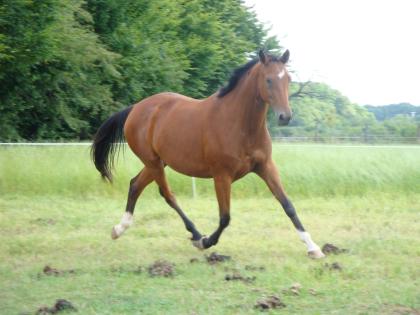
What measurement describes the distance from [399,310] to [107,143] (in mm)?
5445

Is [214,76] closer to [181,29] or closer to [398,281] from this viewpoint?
[181,29]

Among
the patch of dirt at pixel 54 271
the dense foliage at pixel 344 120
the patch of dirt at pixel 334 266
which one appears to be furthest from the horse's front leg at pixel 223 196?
→ the dense foliage at pixel 344 120

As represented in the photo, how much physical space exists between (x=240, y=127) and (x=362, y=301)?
2.52 m

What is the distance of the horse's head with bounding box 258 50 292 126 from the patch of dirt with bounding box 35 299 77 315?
267 centimetres

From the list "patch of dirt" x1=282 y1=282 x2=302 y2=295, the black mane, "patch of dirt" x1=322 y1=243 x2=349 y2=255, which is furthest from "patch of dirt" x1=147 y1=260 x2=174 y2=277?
the black mane

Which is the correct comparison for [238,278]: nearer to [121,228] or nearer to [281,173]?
[121,228]

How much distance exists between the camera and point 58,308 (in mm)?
4594

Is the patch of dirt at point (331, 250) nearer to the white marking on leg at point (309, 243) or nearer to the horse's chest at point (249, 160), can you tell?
the white marking on leg at point (309, 243)

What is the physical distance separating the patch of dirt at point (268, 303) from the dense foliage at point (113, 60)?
8.20 m

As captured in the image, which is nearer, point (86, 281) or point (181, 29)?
point (86, 281)

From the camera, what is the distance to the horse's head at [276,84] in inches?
239

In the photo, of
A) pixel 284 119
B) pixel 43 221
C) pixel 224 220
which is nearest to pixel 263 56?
pixel 284 119

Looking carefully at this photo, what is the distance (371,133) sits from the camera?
110ft

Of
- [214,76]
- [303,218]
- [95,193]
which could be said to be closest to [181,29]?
[214,76]
